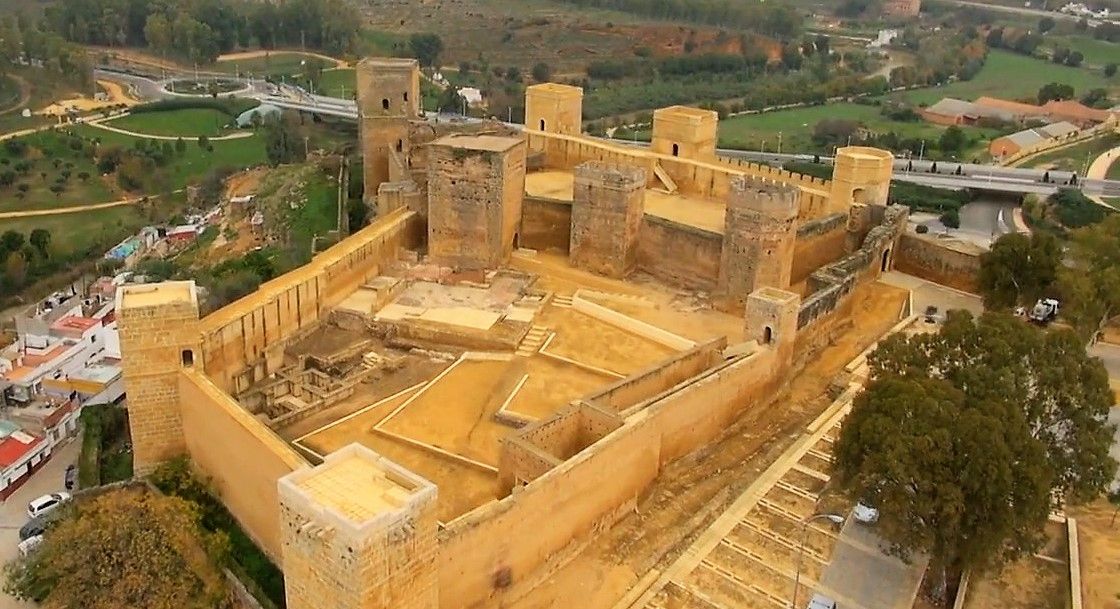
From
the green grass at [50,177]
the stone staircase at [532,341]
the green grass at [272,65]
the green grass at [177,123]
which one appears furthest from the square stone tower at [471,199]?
the green grass at [272,65]

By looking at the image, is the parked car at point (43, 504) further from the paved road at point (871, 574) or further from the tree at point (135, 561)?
the paved road at point (871, 574)

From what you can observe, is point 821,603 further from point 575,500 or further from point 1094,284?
point 1094,284

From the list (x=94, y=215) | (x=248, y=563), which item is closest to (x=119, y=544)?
(x=248, y=563)

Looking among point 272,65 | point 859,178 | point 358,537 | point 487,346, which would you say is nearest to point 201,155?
point 272,65

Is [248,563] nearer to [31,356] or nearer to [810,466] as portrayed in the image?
[810,466]

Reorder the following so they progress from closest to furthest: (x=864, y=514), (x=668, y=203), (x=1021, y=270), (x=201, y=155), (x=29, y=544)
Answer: (x=864, y=514)
(x=29, y=544)
(x=1021, y=270)
(x=668, y=203)
(x=201, y=155)

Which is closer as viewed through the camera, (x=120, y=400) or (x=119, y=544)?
(x=119, y=544)

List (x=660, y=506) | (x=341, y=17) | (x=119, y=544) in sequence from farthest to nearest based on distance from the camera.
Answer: (x=341, y=17) < (x=660, y=506) < (x=119, y=544)

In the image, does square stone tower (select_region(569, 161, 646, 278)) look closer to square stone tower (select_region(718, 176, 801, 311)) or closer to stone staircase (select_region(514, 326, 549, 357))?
square stone tower (select_region(718, 176, 801, 311))
